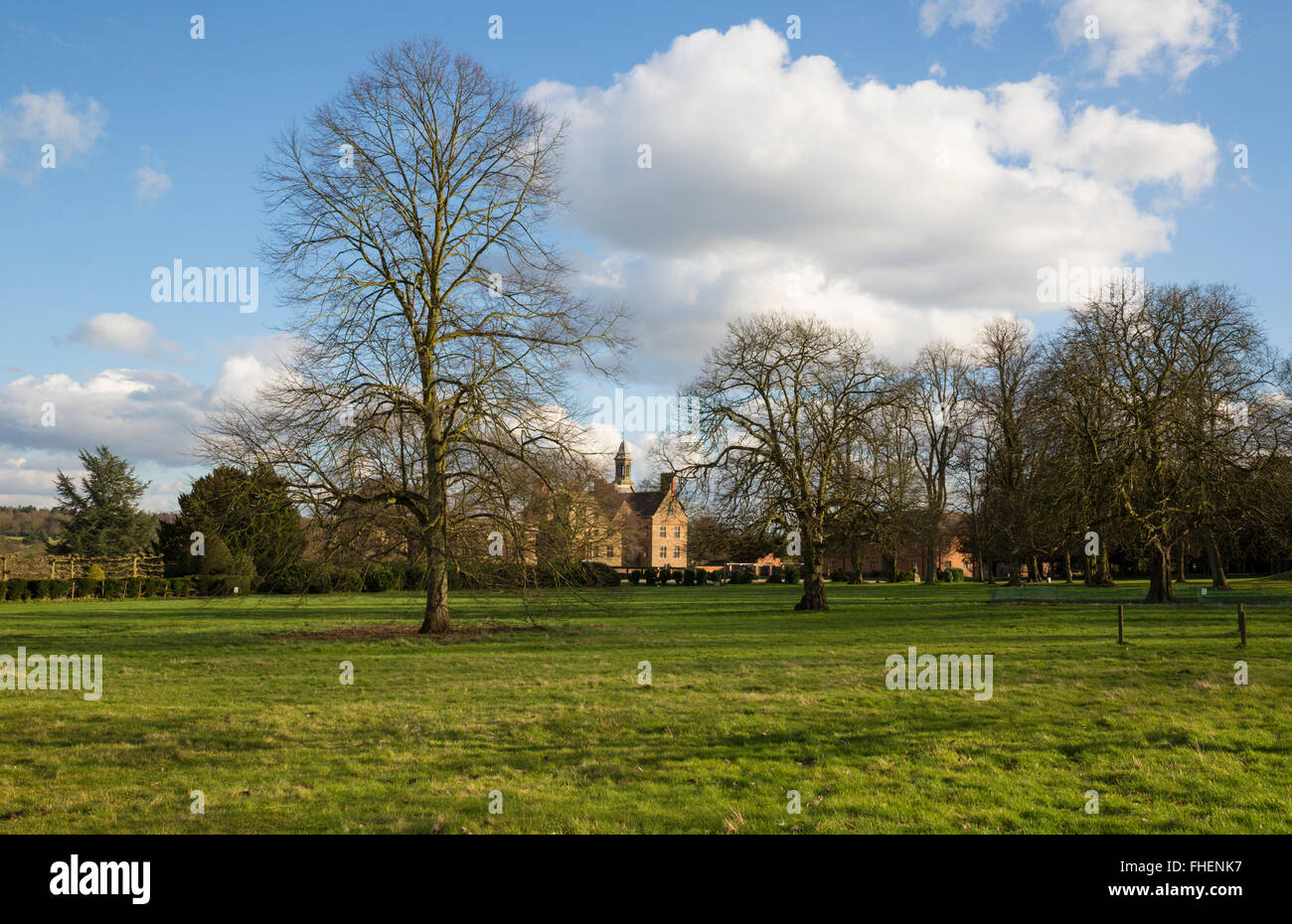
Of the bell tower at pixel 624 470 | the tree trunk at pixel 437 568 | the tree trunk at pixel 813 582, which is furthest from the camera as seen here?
the bell tower at pixel 624 470

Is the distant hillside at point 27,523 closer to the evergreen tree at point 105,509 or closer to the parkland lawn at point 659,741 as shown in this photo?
the evergreen tree at point 105,509

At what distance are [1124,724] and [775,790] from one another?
17.0 ft

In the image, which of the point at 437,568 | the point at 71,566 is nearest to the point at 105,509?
the point at 71,566

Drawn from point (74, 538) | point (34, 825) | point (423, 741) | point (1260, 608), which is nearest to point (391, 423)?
point (423, 741)

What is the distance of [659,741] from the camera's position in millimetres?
9320

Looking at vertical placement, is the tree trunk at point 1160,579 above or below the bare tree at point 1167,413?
below

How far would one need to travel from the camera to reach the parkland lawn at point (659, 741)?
6.69 metres

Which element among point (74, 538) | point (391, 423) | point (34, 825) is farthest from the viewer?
point (74, 538)

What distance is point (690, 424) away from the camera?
3334 cm

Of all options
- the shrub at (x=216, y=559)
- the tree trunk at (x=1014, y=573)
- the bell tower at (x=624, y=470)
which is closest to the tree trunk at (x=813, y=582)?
the tree trunk at (x=1014, y=573)

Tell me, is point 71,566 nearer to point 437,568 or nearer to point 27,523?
point 437,568

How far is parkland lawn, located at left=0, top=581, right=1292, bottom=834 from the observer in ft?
22.0

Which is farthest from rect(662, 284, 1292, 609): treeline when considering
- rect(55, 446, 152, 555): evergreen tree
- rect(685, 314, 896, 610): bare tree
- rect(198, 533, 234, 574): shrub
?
rect(55, 446, 152, 555): evergreen tree
